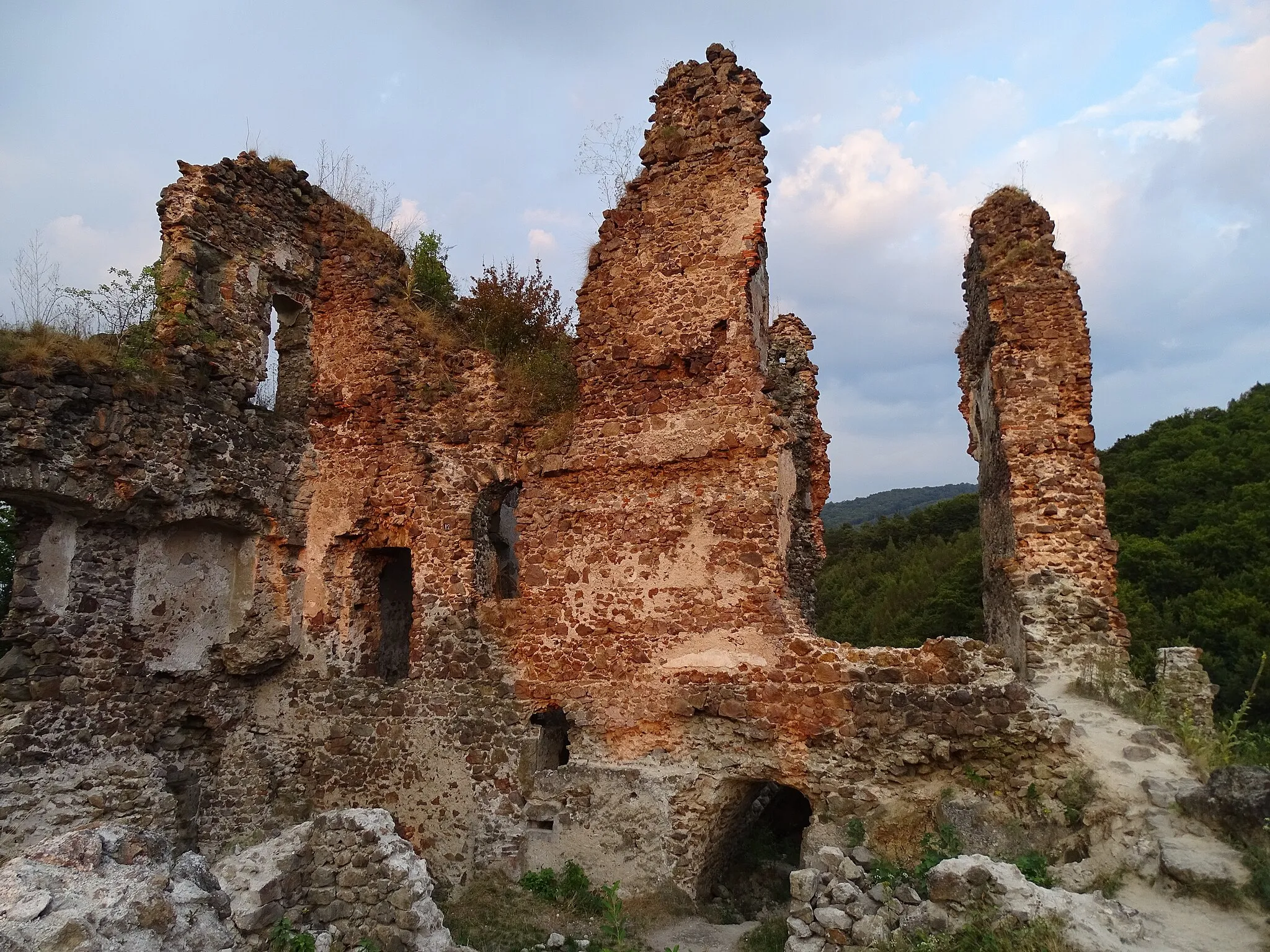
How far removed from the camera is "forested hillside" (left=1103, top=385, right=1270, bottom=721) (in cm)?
2050

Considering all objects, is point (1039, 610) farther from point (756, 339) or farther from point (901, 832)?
point (756, 339)

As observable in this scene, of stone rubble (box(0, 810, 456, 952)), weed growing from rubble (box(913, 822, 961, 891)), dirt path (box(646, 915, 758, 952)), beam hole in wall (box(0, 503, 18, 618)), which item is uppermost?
beam hole in wall (box(0, 503, 18, 618))

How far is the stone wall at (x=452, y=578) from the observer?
23.6 feet

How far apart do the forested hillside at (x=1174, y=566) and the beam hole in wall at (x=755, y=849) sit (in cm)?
1136

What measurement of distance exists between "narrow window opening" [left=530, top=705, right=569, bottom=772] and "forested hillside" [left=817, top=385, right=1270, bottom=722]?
1415cm

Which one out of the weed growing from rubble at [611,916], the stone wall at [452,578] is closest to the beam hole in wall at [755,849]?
the stone wall at [452,578]

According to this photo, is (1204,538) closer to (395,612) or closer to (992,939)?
(395,612)

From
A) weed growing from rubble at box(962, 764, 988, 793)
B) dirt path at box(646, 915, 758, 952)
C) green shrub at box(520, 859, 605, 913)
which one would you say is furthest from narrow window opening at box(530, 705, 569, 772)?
weed growing from rubble at box(962, 764, 988, 793)

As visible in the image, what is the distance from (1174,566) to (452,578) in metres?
22.3

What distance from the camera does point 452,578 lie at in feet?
28.9

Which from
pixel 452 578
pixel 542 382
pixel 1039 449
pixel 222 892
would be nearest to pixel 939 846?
pixel 1039 449

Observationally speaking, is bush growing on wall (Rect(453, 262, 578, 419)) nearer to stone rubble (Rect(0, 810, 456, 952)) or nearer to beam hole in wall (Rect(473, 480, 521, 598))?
beam hole in wall (Rect(473, 480, 521, 598))

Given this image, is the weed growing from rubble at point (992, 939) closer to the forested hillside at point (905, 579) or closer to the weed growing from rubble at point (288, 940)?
the weed growing from rubble at point (288, 940)

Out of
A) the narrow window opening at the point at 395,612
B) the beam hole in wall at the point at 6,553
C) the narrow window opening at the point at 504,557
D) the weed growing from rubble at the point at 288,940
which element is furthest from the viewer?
the beam hole in wall at the point at 6,553
